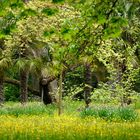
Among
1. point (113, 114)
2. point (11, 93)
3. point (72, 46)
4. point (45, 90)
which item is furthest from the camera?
point (11, 93)

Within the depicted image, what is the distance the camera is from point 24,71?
100ft

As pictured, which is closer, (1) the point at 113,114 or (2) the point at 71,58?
(2) the point at 71,58

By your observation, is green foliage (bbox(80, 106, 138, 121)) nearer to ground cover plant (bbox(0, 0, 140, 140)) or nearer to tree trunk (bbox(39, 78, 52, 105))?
ground cover plant (bbox(0, 0, 140, 140))

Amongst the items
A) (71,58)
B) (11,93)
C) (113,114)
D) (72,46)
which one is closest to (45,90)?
(11,93)

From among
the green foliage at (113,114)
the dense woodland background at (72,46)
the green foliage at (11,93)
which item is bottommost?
the green foliage at (113,114)

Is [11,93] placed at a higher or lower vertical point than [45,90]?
lower

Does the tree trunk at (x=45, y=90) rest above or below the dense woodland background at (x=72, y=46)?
below

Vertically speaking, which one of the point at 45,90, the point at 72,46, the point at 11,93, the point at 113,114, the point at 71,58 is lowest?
the point at 113,114

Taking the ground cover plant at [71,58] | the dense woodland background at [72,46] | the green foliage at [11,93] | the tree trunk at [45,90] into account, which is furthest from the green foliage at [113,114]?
the green foliage at [11,93]

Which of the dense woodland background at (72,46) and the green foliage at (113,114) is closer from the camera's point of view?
the dense woodland background at (72,46)

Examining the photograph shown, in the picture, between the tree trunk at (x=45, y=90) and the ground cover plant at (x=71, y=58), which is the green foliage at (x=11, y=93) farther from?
the tree trunk at (x=45, y=90)

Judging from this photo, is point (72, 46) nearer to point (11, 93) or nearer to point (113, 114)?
point (113, 114)

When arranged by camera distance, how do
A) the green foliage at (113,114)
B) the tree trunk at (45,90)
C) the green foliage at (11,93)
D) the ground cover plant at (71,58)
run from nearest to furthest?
the ground cover plant at (71,58) < the green foliage at (113,114) < the tree trunk at (45,90) < the green foliage at (11,93)

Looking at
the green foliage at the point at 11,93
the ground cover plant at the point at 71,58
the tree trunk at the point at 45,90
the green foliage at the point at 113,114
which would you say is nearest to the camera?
the ground cover plant at the point at 71,58
